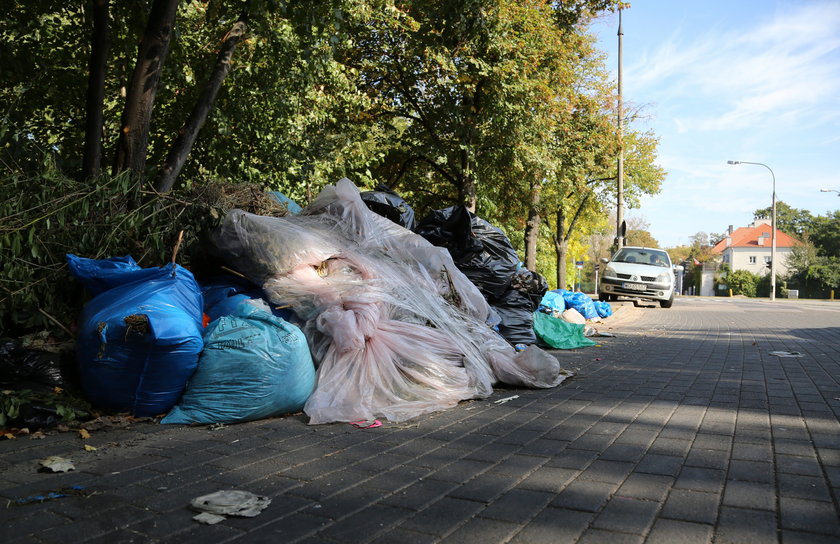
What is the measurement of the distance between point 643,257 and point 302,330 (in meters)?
17.4

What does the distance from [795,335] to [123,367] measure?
10379 mm

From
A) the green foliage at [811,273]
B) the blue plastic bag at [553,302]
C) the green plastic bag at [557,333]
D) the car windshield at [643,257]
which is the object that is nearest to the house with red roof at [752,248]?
the green foliage at [811,273]

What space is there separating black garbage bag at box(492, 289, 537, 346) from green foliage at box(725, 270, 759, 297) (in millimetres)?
65214

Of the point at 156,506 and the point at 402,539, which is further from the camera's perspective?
the point at 156,506

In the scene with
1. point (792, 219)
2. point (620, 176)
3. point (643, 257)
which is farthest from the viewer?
point (792, 219)

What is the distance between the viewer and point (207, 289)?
481cm

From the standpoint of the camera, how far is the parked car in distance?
1834 cm

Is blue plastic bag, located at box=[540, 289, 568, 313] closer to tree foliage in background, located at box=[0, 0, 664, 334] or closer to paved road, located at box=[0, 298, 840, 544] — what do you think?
tree foliage in background, located at box=[0, 0, 664, 334]

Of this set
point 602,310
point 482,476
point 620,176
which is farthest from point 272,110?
point 620,176

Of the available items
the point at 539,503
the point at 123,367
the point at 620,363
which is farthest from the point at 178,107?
the point at 539,503

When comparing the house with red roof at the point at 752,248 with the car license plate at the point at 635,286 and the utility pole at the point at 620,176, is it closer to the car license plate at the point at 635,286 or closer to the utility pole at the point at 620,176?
the utility pole at the point at 620,176

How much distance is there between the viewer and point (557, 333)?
767cm

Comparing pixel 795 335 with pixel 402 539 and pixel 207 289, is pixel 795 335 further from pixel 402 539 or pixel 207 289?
pixel 402 539

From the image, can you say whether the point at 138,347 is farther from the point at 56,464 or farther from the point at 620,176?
the point at 620,176
